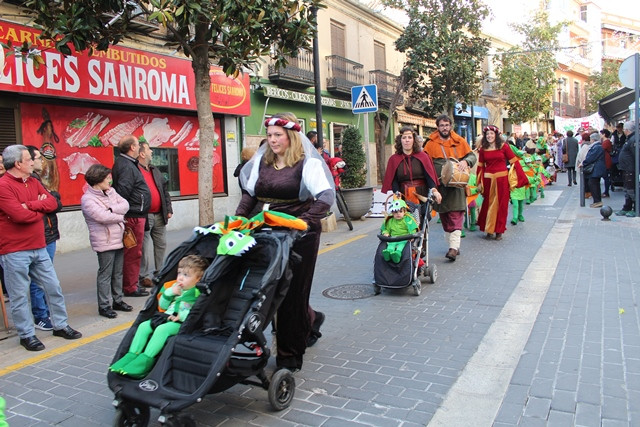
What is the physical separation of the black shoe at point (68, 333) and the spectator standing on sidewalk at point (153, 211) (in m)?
1.95

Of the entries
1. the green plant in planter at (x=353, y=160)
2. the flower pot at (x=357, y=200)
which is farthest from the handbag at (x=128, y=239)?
the green plant in planter at (x=353, y=160)

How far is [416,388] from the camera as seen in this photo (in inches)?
146

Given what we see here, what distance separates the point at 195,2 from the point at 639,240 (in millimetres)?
7772

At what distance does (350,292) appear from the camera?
21.3 ft

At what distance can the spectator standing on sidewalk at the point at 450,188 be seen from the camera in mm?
8039

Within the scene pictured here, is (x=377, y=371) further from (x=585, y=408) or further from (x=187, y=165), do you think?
(x=187, y=165)

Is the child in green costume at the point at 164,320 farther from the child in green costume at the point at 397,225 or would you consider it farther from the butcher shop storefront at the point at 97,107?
the butcher shop storefront at the point at 97,107

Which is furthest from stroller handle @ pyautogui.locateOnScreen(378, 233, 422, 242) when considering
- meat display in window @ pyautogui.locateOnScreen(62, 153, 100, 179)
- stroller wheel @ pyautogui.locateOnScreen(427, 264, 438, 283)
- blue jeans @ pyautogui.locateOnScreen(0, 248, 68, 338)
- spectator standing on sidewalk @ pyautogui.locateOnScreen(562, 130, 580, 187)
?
spectator standing on sidewalk @ pyautogui.locateOnScreen(562, 130, 580, 187)

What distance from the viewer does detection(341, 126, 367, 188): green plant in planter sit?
40.8 ft

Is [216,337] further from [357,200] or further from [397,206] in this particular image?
[357,200]

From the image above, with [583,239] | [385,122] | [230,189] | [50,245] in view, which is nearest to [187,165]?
[230,189]

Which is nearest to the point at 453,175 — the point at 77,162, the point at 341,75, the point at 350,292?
the point at 350,292

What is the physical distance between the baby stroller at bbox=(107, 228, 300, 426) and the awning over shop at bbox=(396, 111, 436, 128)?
22108mm

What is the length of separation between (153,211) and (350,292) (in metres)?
2.76
